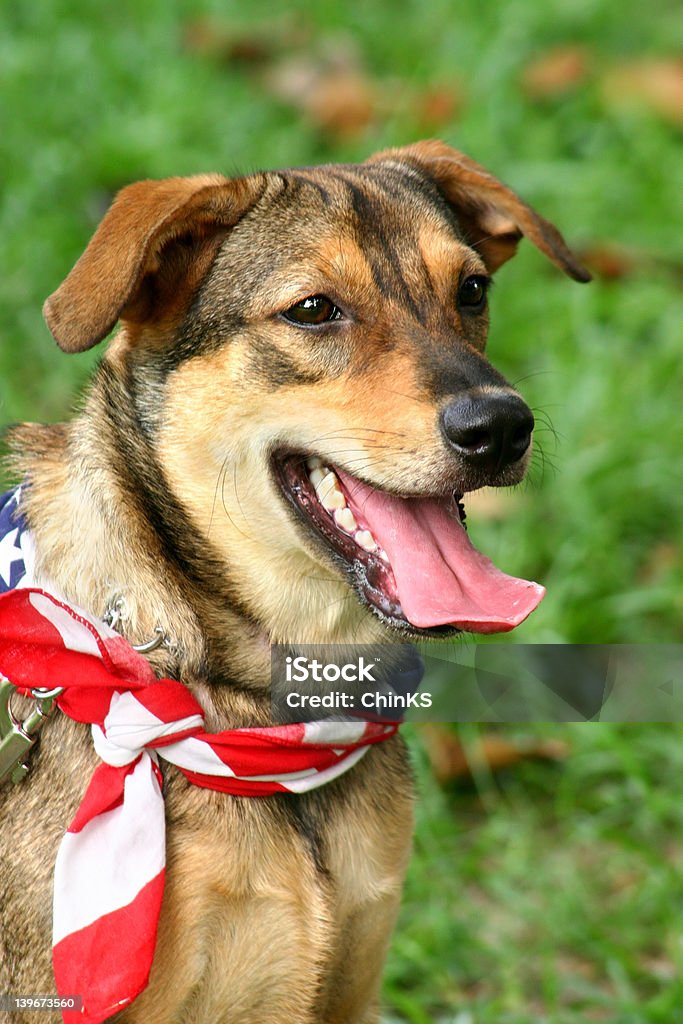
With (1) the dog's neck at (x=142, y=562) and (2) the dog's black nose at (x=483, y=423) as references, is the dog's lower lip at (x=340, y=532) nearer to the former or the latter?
(1) the dog's neck at (x=142, y=562)

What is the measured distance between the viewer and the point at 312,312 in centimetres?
313

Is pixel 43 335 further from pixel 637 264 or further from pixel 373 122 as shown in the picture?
pixel 637 264

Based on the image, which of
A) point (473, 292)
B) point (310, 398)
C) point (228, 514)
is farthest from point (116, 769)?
point (473, 292)

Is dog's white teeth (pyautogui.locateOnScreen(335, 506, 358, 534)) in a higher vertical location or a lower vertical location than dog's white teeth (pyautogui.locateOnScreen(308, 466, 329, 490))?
lower

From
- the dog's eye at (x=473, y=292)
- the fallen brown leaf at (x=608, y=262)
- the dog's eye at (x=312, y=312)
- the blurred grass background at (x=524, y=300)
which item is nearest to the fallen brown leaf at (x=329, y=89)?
the blurred grass background at (x=524, y=300)

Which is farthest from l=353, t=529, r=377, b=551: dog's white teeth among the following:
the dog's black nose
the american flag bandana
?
the american flag bandana

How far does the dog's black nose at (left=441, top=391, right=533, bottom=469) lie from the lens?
2863 mm

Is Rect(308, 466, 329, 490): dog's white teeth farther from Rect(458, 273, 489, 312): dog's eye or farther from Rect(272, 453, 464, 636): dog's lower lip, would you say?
Rect(458, 273, 489, 312): dog's eye

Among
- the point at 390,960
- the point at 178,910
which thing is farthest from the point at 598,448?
the point at 178,910

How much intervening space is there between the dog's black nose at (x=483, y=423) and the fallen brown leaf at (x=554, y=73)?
211 inches

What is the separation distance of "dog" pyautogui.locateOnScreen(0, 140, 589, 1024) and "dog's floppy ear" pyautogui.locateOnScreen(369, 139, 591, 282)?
12.2 inches

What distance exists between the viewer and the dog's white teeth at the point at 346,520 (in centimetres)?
305

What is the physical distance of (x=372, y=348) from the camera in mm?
3082

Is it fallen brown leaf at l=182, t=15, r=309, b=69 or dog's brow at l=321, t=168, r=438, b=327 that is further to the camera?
fallen brown leaf at l=182, t=15, r=309, b=69
